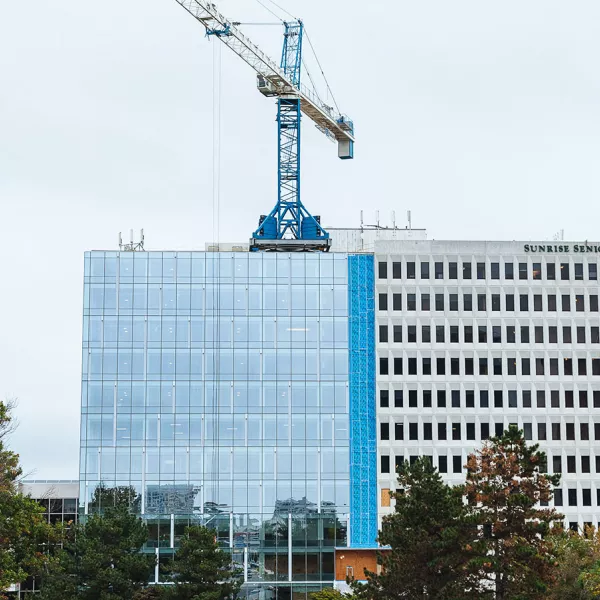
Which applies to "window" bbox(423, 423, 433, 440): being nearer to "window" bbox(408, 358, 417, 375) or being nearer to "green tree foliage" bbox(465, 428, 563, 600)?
"window" bbox(408, 358, 417, 375)

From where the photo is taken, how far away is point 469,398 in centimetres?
12238

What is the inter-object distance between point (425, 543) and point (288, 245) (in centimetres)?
6135

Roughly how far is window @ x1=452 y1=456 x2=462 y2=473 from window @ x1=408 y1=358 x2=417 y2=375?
9.44 metres

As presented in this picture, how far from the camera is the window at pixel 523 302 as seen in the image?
12419 centimetres

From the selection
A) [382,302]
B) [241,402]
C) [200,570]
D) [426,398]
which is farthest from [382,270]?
[200,570]

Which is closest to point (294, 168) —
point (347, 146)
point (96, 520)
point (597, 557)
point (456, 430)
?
point (347, 146)

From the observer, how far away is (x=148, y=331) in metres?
121

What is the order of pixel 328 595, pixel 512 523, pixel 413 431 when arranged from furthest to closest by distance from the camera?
pixel 413 431, pixel 328 595, pixel 512 523

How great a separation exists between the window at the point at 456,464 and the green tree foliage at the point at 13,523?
Result: 142 ft

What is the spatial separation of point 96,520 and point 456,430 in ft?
135

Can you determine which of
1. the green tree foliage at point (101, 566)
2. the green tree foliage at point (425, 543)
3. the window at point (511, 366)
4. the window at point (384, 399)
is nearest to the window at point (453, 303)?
the window at point (511, 366)

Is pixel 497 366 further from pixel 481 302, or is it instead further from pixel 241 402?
pixel 241 402

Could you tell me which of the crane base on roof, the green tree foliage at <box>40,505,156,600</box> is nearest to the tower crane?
the crane base on roof

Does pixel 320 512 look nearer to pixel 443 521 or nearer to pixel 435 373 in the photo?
pixel 435 373
